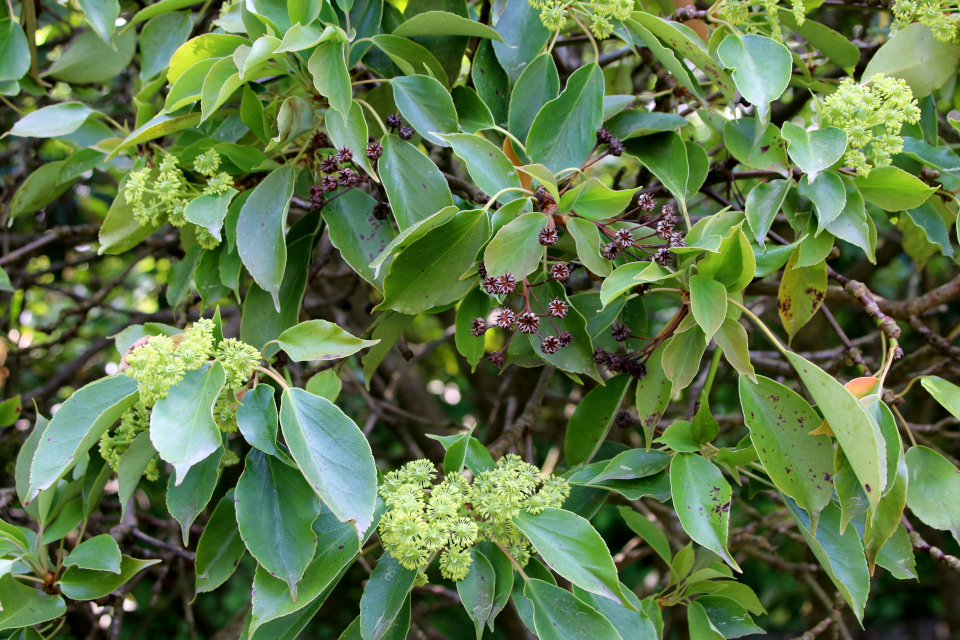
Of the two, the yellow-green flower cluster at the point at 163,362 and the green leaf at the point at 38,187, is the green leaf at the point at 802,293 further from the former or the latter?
the green leaf at the point at 38,187

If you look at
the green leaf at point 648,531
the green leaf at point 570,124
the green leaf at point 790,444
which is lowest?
the green leaf at point 648,531

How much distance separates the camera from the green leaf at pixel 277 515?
87 centimetres

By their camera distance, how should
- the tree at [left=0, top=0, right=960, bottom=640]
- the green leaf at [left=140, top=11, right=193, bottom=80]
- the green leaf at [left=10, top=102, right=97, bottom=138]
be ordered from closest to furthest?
the tree at [left=0, top=0, right=960, bottom=640], the green leaf at [left=10, top=102, right=97, bottom=138], the green leaf at [left=140, top=11, right=193, bottom=80]

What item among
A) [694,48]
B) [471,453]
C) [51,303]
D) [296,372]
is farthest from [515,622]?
[51,303]

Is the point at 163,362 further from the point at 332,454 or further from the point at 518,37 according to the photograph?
the point at 518,37

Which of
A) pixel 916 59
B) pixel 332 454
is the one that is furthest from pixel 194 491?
pixel 916 59

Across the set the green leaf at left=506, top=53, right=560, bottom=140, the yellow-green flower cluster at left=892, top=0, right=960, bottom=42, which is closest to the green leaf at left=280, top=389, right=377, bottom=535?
the green leaf at left=506, top=53, right=560, bottom=140

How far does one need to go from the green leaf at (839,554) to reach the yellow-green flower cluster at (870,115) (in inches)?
20.7

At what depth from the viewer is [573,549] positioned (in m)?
0.90

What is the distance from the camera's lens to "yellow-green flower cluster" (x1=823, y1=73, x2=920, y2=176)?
1.01 metres

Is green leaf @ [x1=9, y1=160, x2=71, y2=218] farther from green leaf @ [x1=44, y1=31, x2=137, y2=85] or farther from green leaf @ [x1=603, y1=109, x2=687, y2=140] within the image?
green leaf @ [x1=603, y1=109, x2=687, y2=140]

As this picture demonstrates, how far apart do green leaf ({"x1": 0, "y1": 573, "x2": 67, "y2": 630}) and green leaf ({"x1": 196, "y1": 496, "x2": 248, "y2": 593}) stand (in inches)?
9.6

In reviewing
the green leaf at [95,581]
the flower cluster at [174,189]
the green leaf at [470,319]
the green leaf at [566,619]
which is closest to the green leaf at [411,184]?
the green leaf at [470,319]

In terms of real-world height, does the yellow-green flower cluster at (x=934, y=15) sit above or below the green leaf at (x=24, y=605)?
above
